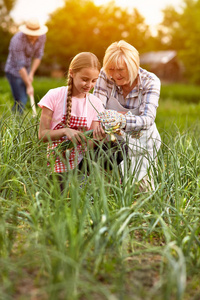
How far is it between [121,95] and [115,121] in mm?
553

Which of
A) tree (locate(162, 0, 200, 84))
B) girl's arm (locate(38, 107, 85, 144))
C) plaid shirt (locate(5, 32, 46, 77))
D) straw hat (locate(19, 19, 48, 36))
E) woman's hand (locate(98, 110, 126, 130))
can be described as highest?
tree (locate(162, 0, 200, 84))

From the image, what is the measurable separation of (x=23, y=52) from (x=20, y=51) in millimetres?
56

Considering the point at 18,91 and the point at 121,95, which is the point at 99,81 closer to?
the point at 121,95

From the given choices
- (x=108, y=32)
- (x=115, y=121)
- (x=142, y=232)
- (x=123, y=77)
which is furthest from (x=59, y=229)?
(x=108, y=32)

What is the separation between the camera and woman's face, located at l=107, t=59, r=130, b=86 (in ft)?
9.32

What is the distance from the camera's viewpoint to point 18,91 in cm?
557

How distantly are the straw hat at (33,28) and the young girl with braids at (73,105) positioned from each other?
2.72 m

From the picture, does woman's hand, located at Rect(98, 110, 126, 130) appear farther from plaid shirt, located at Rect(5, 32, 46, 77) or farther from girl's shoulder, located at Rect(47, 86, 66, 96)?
plaid shirt, located at Rect(5, 32, 46, 77)

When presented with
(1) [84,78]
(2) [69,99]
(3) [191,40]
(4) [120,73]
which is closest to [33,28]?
(4) [120,73]

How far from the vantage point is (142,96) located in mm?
3066

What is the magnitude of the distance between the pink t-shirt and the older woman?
21cm

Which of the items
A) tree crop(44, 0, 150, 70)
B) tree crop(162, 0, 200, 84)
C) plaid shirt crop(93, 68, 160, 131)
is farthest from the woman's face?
tree crop(44, 0, 150, 70)

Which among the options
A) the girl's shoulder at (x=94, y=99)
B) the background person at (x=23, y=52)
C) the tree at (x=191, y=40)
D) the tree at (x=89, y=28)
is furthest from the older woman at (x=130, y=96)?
the tree at (x=89, y=28)

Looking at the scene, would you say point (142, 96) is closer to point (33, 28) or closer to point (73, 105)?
point (73, 105)
